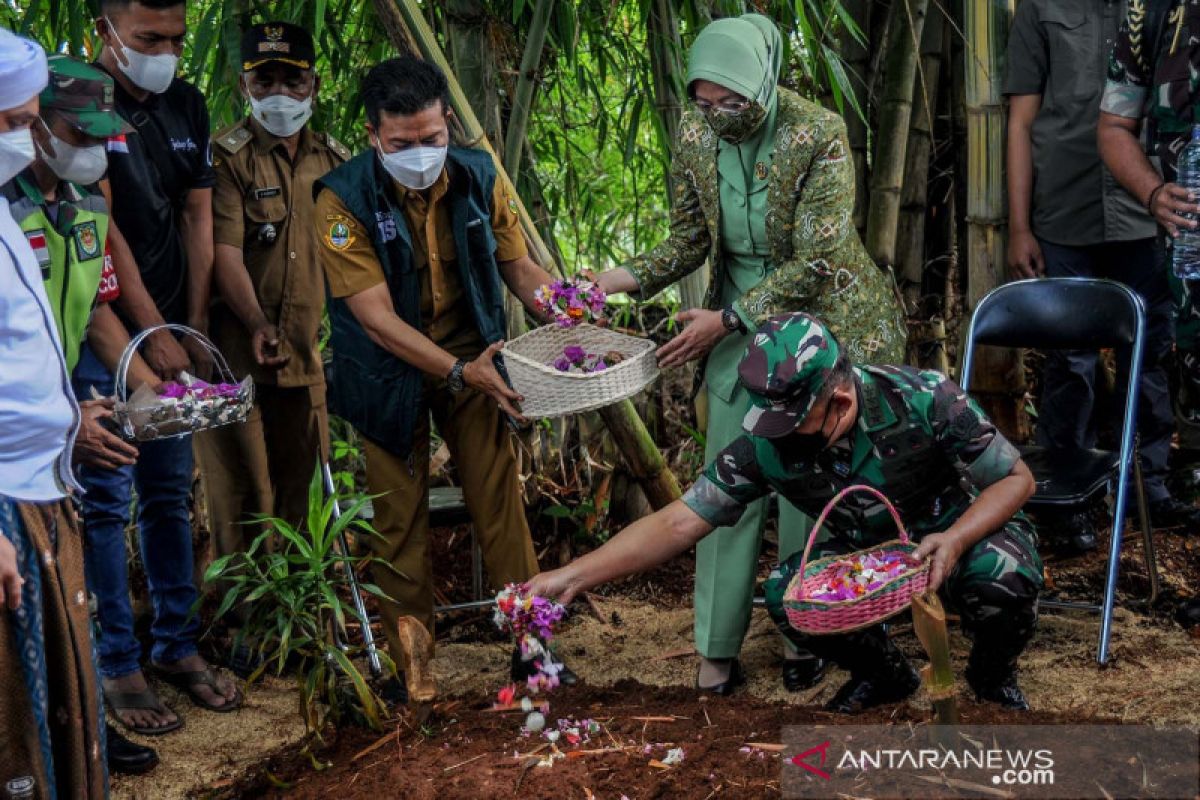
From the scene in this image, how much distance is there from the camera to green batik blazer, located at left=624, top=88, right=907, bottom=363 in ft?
11.7

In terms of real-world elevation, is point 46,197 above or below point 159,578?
above

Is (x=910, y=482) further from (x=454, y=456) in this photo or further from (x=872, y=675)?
(x=454, y=456)

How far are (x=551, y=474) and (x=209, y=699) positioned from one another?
1.78 meters

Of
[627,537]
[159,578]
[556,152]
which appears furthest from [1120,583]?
[159,578]

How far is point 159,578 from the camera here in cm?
398

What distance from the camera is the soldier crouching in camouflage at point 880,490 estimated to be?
3.05 m

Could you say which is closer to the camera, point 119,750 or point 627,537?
point 627,537

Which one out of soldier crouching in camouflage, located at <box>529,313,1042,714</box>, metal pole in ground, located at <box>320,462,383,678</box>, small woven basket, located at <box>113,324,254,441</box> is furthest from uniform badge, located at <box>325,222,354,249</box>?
soldier crouching in camouflage, located at <box>529,313,1042,714</box>

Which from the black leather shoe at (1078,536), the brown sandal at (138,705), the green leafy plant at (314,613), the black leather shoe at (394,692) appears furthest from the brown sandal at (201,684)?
the black leather shoe at (1078,536)

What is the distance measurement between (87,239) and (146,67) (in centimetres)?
86

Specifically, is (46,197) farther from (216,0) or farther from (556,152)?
(556,152)

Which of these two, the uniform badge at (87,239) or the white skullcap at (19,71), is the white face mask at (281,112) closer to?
the uniform badge at (87,239)

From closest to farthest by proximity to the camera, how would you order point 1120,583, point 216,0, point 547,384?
point 547,384
point 216,0
point 1120,583

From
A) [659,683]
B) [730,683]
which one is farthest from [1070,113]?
[659,683]
